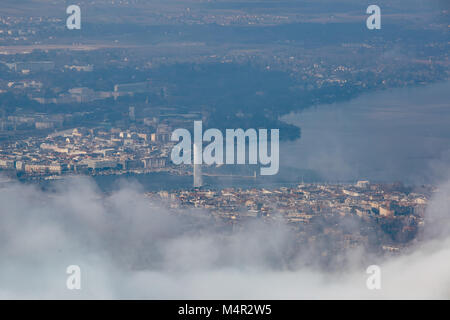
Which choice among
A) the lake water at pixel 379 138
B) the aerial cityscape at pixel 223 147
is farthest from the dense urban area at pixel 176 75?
the lake water at pixel 379 138

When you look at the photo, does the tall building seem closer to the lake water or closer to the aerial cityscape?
the aerial cityscape

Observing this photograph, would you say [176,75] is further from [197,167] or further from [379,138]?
[197,167]

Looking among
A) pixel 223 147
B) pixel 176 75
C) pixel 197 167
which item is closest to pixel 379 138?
pixel 223 147

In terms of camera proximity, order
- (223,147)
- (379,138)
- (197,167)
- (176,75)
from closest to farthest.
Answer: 1. (197,167)
2. (223,147)
3. (379,138)
4. (176,75)

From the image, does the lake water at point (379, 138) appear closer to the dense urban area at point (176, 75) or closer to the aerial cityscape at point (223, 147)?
the aerial cityscape at point (223, 147)

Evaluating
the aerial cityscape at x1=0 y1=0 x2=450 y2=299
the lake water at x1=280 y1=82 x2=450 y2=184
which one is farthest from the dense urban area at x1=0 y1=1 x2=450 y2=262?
the lake water at x1=280 y1=82 x2=450 y2=184
